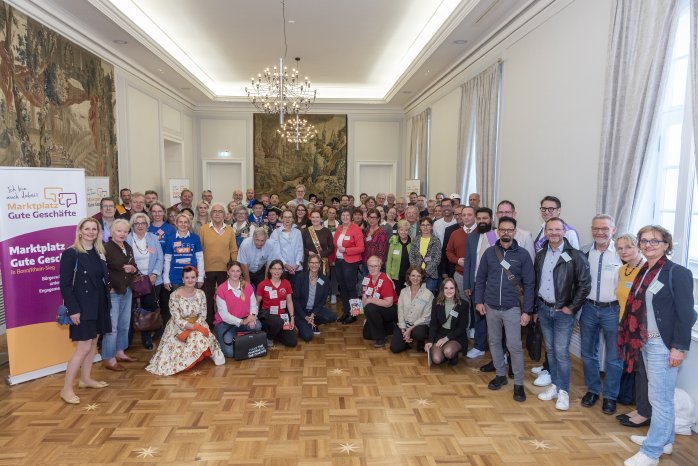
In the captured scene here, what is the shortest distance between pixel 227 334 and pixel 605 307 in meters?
4.00

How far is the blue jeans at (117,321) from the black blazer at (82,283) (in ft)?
1.84

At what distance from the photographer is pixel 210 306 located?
606 cm

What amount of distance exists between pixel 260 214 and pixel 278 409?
4258mm

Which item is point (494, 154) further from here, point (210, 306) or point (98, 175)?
point (98, 175)

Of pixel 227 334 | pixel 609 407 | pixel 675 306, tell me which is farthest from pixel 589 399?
pixel 227 334

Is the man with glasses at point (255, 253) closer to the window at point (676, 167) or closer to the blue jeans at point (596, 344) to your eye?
the blue jeans at point (596, 344)

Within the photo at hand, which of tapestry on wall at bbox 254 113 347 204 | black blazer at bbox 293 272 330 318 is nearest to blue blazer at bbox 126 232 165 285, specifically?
black blazer at bbox 293 272 330 318

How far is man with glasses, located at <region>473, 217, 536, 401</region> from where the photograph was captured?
4258mm

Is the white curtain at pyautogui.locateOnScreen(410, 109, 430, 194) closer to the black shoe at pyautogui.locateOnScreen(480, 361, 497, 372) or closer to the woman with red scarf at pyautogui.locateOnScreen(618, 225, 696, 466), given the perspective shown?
the black shoe at pyautogui.locateOnScreen(480, 361, 497, 372)

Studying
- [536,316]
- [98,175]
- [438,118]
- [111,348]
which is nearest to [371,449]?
[536,316]

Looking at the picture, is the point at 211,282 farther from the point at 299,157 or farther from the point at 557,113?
the point at 299,157

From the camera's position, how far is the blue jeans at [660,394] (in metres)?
3.17

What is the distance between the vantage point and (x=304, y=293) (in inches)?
246

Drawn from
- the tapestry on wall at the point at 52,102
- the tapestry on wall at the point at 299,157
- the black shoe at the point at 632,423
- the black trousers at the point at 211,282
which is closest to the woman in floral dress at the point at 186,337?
the black trousers at the point at 211,282
